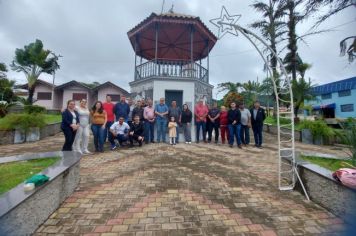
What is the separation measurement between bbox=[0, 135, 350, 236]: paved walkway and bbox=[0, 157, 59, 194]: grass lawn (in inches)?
30.0

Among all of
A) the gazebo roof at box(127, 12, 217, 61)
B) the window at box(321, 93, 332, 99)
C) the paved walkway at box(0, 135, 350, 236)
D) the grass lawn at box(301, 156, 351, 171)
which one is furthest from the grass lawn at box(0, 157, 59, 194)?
the window at box(321, 93, 332, 99)

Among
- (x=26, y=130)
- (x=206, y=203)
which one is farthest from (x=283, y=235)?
(x=26, y=130)

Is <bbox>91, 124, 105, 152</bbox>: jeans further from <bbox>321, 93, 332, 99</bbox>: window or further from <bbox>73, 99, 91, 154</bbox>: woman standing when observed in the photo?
<bbox>321, 93, 332, 99</bbox>: window

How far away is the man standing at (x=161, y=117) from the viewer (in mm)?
8477

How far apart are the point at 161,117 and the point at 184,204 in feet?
17.8

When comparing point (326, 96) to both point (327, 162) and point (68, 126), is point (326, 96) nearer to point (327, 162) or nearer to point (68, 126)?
point (327, 162)

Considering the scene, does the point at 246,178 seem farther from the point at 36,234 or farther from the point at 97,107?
the point at 97,107

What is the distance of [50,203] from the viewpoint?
2914mm

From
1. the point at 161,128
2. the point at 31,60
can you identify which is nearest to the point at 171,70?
the point at 161,128

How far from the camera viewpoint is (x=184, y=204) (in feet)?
10.9

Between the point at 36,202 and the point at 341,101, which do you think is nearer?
the point at 36,202

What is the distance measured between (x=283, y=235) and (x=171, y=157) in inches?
159

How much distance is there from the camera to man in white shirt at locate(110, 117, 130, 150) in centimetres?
738

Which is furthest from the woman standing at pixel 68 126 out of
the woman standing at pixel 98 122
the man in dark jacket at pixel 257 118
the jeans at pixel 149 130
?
the man in dark jacket at pixel 257 118
